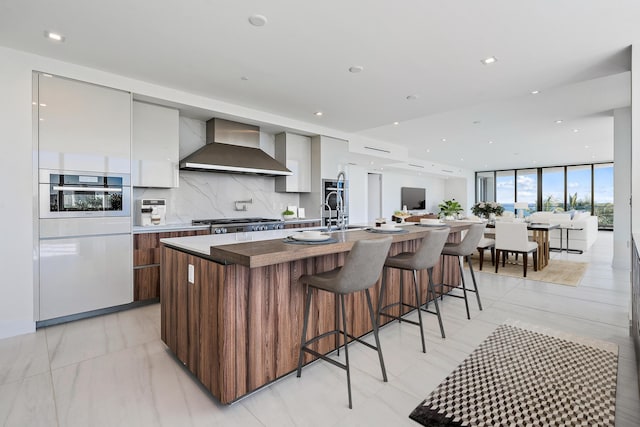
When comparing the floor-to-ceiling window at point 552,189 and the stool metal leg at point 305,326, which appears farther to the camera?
the floor-to-ceiling window at point 552,189

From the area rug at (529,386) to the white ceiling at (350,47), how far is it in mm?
2509

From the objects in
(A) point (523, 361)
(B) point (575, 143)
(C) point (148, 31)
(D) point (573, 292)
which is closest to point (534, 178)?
(B) point (575, 143)

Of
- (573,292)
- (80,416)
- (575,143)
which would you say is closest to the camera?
(80,416)

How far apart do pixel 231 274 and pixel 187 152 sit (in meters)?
3.34

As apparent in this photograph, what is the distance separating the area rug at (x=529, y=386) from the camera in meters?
1.58

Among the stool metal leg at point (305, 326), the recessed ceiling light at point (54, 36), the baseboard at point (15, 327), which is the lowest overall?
the baseboard at point (15, 327)

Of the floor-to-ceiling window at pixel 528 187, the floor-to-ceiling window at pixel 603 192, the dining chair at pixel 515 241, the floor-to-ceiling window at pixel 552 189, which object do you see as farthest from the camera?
the floor-to-ceiling window at pixel 528 187

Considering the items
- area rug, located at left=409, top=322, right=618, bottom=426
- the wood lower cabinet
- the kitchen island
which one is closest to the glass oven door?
the wood lower cabinet

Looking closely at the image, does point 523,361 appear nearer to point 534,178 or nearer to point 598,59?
point 598,59

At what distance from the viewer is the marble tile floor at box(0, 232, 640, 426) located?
63.1 inches

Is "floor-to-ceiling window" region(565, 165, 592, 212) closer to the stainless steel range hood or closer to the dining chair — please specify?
the dining chair

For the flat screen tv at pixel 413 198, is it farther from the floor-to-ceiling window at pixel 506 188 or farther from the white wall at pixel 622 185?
the white wall at pixel 622 185

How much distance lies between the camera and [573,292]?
3.77 m

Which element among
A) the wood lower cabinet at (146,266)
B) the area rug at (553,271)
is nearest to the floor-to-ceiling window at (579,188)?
the area rug at (553,271)
